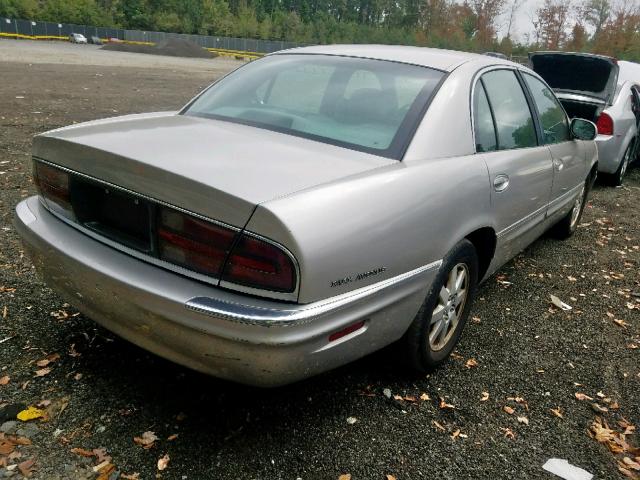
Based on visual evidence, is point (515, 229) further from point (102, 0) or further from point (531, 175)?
point (102, 0)

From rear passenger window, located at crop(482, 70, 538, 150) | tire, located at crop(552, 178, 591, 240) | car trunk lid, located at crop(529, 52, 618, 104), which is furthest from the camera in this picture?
car trunk lid, located at crop(529, 52, 618, 104)

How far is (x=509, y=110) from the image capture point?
11.5 ft

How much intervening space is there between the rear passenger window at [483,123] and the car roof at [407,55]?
8.0 inches

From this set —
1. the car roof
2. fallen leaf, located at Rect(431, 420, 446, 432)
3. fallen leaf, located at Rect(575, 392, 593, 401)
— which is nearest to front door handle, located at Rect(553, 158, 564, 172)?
the car roof

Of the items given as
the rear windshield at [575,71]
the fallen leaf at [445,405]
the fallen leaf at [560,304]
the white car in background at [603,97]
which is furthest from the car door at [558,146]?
the rear windshield at [575,71]

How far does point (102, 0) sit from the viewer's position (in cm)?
7844

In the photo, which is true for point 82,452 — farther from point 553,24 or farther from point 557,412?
point 553,24

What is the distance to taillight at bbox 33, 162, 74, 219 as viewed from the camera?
246 centimetres

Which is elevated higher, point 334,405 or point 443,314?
point 443,314

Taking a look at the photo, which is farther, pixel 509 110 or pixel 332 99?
pixel 509 110

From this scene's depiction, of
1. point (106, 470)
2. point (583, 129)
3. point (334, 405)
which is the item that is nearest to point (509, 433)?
point (334, 405)

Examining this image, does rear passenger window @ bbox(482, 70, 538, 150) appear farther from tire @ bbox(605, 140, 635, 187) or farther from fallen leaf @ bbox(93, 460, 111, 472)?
tire @ bbox(605, 140, 635, 187)

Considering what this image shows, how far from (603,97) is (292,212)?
6.96 meters

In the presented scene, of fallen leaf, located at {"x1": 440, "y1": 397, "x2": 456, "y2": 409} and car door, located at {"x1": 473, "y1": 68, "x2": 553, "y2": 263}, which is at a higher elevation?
car door, located at {"x1": 473, "y1": 68, "x2": 553, "y2": 263}
